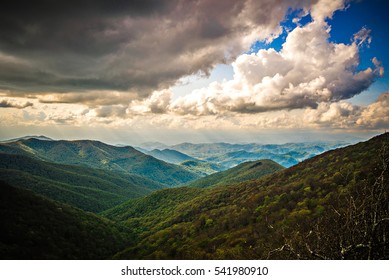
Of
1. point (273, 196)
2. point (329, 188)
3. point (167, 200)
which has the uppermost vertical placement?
point (329, 188)

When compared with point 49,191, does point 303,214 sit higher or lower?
higher

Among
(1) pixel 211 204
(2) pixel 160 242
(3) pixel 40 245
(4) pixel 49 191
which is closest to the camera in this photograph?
(3) pixel 40 245

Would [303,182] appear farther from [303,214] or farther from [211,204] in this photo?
[211,204]

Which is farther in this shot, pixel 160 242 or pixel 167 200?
pixel 167 200
